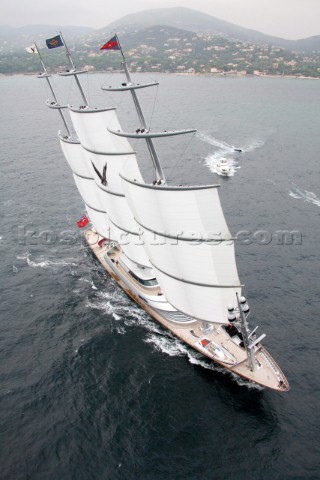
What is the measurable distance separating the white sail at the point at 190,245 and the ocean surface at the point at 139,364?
7.30 m

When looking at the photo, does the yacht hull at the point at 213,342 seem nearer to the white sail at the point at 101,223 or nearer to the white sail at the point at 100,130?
the white sail at the point at 101,223

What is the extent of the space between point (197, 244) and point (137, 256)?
46.6 ft

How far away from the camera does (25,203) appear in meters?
74.9

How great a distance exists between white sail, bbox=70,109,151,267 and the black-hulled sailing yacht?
0.39 ft

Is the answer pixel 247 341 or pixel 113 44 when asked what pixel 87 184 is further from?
pixel 247 341

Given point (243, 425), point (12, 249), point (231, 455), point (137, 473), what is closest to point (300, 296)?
point (243, 425)

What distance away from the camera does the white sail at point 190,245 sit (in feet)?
99.6

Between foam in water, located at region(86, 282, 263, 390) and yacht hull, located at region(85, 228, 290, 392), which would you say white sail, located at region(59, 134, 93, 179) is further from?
foam in water, located at region(86, 282, 263, 390)

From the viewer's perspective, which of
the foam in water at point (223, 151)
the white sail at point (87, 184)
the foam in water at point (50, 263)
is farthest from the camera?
the foam in water at point (223, 151)

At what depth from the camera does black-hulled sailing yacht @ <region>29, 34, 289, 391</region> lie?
102 ft

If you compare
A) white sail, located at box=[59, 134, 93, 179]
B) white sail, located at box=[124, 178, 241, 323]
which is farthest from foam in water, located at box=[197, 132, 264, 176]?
white sail, located at box=[124, 178, 241, 323]

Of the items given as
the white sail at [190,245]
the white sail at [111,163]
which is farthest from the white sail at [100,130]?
the white sail at [190,245]

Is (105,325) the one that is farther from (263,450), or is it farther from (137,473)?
(263,450)

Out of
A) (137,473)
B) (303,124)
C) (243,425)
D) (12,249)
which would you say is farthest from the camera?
(303,124)
